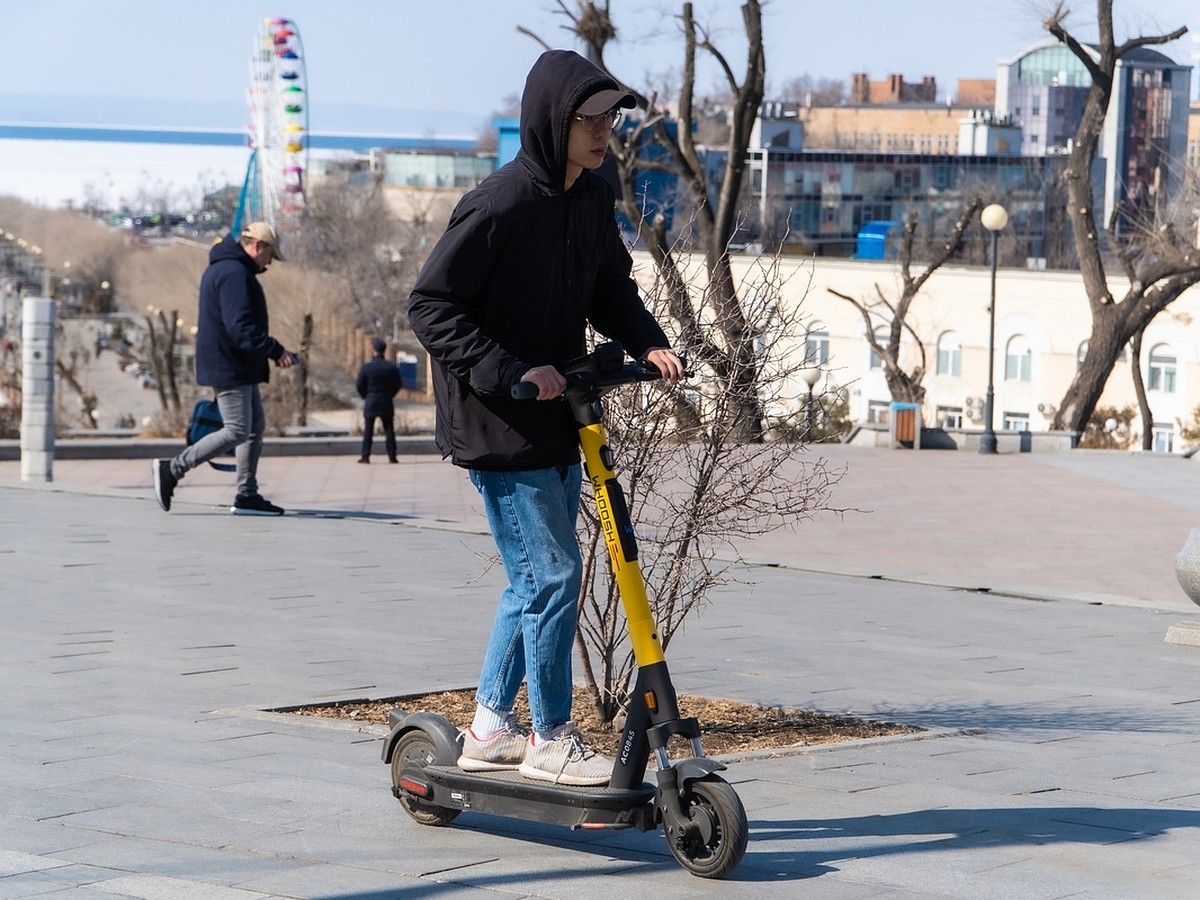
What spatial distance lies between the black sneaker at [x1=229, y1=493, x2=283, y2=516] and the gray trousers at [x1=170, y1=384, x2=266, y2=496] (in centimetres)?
10

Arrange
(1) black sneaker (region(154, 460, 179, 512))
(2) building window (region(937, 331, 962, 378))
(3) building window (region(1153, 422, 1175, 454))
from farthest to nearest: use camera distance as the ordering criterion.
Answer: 1. (2) building window (region(937, 331, 962, 378))
2. (3) building window (region(1153, 422, 1175, 454))
3. (1) black sneaker (region(154, 460, 179, 512))

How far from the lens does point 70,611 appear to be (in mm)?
7934

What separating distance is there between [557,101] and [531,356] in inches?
23.7

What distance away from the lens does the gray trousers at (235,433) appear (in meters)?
11.8

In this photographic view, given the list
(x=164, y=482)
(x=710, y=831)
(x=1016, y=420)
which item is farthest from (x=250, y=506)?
(x=1016, y=420)

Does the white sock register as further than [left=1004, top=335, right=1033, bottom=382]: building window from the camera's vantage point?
No

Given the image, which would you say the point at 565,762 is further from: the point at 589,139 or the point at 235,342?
the point at 235,342

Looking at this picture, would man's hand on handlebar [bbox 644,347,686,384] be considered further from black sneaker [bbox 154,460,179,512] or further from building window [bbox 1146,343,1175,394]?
building window [bbox 1146,343,1175,394]

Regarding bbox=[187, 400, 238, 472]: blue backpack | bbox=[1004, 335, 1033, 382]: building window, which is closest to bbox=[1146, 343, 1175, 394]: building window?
bbox=[1004, 335, 1033, 382]: building window

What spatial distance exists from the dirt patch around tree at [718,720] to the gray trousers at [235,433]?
20.1 feet

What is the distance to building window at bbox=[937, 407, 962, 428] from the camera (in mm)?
64062

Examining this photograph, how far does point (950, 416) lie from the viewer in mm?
65500

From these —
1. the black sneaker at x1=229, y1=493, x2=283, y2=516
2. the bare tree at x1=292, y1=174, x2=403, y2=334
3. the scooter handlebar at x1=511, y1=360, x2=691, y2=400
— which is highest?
the bare tree at x1=292, y1=174, x2=403, y2=334

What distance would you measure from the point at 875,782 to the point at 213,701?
2.32m
